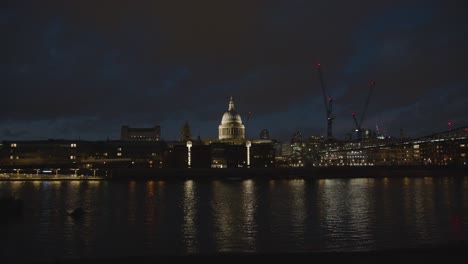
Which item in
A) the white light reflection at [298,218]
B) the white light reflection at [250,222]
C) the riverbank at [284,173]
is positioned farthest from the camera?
the riverbank at [284,173]

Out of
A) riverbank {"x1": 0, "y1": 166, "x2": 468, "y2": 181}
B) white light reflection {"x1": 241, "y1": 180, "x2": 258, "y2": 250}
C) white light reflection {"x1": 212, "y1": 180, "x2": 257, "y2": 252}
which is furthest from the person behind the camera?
riverbank {"x1": 0, "y1": 166, "x2": 468, "y2": 181}

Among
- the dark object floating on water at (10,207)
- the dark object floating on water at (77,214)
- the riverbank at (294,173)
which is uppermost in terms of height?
the riverbank at (294,173)

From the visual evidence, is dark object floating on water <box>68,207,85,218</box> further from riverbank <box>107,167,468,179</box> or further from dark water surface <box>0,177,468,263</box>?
riverbank <box>107,167,468,179</box>

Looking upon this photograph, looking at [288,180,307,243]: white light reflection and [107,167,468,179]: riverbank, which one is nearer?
[288,180,307,243]: white light reflection

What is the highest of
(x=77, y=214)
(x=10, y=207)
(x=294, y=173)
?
(x=294, y=173)

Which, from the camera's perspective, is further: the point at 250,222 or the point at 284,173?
the point at 284,173

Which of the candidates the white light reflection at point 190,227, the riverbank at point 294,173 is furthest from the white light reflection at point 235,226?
the riverbank at point 294,173

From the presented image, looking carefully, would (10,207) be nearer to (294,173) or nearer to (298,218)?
(298,218)

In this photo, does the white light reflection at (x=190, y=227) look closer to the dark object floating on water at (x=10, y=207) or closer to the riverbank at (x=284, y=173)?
the dark object floating on water at (x=10, y=207)

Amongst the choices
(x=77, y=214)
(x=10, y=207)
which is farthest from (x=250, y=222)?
(x=10, y=207)

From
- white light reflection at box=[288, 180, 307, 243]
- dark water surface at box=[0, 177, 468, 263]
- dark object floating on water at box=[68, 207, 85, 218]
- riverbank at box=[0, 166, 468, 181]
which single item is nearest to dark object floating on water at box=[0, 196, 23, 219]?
dark water surface at box=[0, 177, 468, 263]

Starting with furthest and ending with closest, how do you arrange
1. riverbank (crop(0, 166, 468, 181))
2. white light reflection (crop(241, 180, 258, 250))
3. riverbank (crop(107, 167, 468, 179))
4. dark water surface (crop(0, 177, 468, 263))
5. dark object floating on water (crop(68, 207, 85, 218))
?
riverbank (crop(107, 167, 468, 179)) < riverbank (crop(0, 166, 468, 181)) < dark object floating on water (crop(68, 207, 85, 218)) < white light reflection (crop(241, 180, 258, 250)) < dark water surface (crop(0, 177, 468, 263))

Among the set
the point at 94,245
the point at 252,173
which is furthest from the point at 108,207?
the point at 252,173

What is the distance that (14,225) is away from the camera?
3269 cm
